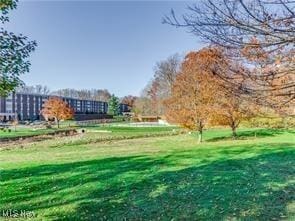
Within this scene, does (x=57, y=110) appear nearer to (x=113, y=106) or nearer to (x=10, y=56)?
(x=113, y=106)

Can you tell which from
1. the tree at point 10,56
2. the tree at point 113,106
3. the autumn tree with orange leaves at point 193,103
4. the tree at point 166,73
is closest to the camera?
the tree at point 10,56

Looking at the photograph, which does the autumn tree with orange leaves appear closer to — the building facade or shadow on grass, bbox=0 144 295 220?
shadow on grass, bbox=0 144 295 220

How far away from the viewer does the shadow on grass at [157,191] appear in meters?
7.22

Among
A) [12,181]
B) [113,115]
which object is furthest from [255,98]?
[113,115]

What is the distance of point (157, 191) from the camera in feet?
28.8

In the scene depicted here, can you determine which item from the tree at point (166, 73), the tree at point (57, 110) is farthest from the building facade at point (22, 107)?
the tree at point (166, 73)

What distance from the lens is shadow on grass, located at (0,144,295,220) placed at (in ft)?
23.7

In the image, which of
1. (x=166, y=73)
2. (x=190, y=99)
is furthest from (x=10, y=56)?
(x=166, y=73)

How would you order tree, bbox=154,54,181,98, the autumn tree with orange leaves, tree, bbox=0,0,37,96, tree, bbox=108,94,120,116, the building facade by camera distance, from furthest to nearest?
tree, bbox=108,94,120,116 → the building facade → tree, bbox=154,54,181,98 → the autumn tree with orange leaves → tree, bbox=0,0,37,96

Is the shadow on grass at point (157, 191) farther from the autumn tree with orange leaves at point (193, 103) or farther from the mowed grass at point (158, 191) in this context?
the autumn tree with orange leaves at point (193, 103)

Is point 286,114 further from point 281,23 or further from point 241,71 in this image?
point 281,23

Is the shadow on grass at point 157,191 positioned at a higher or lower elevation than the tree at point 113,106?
lower

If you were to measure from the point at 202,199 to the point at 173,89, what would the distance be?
790 inches

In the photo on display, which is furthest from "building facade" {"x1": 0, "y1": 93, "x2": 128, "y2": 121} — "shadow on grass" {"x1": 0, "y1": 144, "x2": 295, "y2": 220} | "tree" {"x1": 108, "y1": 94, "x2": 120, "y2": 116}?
"shadow on grass" {"x1": 0, "y1": 144, "x2": 295, "y2": 220}
